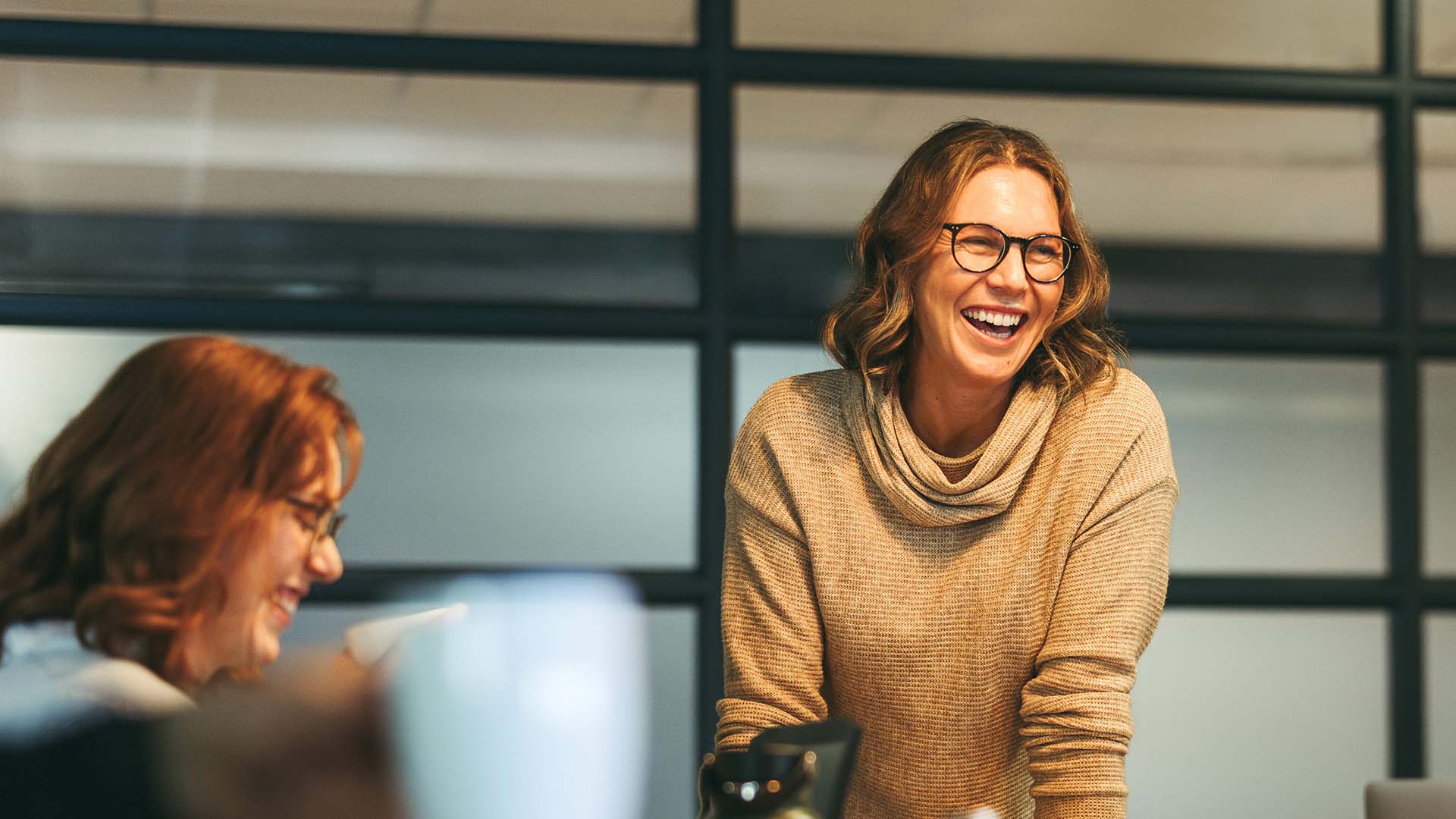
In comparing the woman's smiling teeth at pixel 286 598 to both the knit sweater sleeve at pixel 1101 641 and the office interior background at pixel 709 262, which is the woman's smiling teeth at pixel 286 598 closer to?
the knit sweater sleeve at pixel 1101 641

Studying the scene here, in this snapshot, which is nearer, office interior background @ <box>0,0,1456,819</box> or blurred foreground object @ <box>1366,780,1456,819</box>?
blurred foreground object @ <box>1366,780,1456,819</box>

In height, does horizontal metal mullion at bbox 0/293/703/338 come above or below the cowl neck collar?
above

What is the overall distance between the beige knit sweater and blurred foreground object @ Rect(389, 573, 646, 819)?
640 millimetres

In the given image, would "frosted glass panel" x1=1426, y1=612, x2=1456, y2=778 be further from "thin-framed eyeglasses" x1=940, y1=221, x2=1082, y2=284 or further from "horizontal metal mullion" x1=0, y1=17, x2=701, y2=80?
"horizontal metal mullion" x1=0, y1=17, x2=701, y2=80

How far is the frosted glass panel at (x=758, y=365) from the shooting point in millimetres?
2535

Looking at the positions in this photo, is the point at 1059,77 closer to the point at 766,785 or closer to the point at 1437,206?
the point at 1437,206

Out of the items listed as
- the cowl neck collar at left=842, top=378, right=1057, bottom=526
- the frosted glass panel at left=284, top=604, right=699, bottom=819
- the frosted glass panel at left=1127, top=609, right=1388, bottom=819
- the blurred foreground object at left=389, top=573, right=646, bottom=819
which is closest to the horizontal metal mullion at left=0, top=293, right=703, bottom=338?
the frosted glass panel at left=284, top=604, right=699, bottom=819

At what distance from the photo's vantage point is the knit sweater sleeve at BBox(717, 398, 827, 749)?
1.51m

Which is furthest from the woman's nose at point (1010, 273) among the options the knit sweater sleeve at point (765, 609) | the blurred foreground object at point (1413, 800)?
the blurred foreground object at point (1413, 800)

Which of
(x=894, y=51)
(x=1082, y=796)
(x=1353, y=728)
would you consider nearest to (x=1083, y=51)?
(x=894, y=51)

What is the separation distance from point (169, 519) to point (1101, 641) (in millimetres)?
940

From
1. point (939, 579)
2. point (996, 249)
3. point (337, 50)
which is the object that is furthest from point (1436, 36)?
point (337, 50)

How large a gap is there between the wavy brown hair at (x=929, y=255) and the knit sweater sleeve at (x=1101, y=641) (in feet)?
0.43

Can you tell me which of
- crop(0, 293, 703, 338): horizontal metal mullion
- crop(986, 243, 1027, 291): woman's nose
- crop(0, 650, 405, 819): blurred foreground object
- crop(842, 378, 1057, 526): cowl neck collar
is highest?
crop(0, 293, 703, 338): horizontal metal mullion
